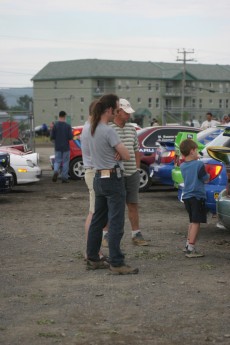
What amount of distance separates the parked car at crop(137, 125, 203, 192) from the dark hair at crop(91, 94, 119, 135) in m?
8.54

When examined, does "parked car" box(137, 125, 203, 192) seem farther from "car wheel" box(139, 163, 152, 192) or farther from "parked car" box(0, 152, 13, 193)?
"parked car" box(0, 152, 13, 193)

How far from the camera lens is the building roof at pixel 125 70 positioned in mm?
119688

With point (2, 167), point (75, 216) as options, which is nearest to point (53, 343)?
point (75, 216)

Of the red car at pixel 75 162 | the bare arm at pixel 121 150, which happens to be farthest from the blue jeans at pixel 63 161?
the bare arm at pixel 121 150

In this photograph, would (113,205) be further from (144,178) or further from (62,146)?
(62,146)

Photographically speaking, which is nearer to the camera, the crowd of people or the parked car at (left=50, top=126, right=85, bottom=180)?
the crowd of people

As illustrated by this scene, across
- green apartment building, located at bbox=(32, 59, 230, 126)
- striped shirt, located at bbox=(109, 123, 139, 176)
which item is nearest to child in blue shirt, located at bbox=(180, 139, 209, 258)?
striped shirt, located at bbox=(109, 123, 139, 176)

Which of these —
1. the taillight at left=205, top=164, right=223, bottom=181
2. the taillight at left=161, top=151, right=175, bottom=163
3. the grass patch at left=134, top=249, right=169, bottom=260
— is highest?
the taillight at left=205, top=164, right=223, bottom=181

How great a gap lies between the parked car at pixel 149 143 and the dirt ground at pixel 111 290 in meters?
4.82

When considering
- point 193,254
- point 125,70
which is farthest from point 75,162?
point 125,70

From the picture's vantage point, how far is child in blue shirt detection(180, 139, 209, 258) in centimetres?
855

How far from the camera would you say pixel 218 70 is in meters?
128

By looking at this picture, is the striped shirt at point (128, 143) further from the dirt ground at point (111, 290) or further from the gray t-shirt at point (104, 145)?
the gray t-shirt at point (104, 145)

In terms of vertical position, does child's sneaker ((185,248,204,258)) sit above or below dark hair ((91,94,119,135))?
below
